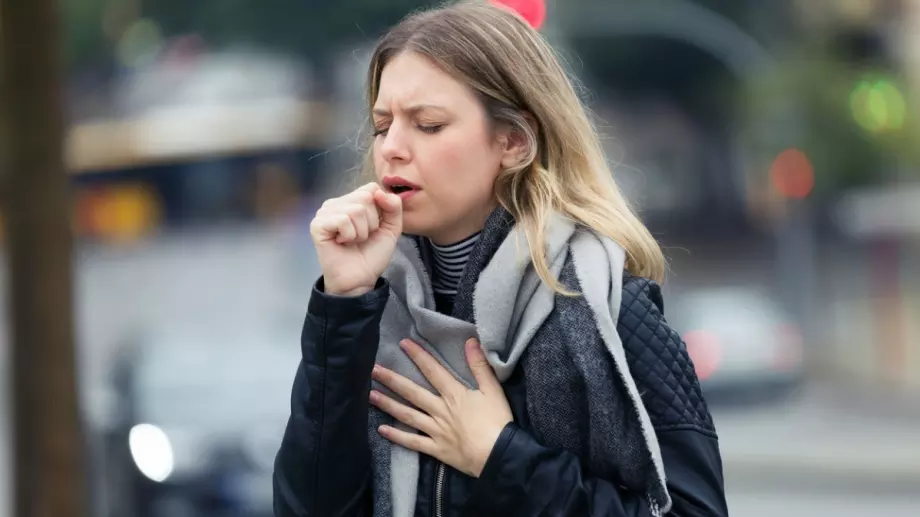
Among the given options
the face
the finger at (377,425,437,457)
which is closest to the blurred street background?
the face

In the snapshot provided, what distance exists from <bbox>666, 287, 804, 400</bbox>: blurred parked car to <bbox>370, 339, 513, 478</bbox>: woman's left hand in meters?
10.6

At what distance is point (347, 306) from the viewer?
1675mm

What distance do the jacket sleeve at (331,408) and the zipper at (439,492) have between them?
0.11m

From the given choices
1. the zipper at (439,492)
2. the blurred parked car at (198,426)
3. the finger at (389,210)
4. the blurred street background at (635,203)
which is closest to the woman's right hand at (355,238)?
the finger at (389,210)

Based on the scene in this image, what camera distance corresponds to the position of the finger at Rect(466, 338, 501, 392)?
178cm

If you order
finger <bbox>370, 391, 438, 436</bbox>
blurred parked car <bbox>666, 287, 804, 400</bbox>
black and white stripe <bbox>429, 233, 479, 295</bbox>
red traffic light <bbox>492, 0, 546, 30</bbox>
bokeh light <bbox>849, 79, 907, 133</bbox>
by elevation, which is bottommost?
finger <bbox>370, 391, 438, 436</bbox>

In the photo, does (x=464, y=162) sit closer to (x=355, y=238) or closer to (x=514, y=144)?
(x=514, y=144)

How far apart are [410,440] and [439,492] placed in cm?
8

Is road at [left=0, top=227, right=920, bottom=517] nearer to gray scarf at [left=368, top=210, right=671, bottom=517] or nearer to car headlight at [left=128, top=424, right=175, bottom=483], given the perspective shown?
car headlight at [left=128, top=424, right=175, bottom=483]

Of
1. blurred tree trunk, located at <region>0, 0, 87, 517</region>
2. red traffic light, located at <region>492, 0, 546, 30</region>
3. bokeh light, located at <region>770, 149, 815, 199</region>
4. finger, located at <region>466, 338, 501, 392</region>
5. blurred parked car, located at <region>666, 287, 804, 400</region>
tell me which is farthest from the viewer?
bokeh light, located at <region>770, 149, 815, 199</region>

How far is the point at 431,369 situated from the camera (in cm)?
181

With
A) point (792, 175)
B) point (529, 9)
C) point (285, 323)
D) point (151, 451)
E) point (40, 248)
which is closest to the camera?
point (529, 9)

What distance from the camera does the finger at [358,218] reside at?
1.69m

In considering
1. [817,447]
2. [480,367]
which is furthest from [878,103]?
[480,367]
